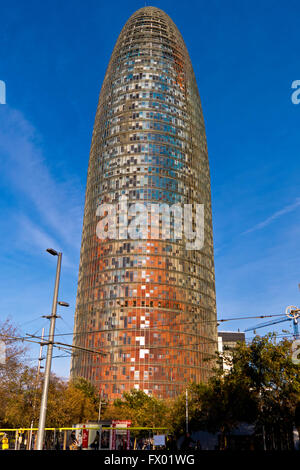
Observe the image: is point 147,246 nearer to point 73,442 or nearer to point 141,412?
point 141,412

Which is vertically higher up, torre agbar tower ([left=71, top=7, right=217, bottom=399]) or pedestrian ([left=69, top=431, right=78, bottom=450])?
torre agbar tower ([left=71, top=7, right=217, bottom=399])

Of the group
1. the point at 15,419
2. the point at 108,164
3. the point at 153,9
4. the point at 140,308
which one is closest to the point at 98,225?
the point at 108,164

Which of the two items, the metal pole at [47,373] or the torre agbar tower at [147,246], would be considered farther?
the torre agbar tower at [147,246]

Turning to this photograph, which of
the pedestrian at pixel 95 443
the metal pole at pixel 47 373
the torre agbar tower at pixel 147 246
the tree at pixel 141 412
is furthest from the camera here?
the torre agbar tower at pixel 147 246

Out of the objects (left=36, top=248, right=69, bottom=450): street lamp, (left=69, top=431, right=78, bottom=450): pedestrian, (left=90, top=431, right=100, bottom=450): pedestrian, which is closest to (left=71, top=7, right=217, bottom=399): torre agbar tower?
(left=69, top=431, right=78, bottom=450): pedestrian

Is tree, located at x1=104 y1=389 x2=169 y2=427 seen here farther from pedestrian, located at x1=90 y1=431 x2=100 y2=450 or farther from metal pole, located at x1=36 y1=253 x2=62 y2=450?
metal pole, located at x1=36 y1=253 x2=62 y2=450

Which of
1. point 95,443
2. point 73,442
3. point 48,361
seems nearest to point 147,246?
point 73,442

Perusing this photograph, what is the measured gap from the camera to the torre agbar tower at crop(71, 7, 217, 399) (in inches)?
4744

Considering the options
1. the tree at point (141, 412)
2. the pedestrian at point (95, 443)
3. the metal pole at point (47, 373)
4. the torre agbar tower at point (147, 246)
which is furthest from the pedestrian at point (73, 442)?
the torre agbar tower at point (147, 246)

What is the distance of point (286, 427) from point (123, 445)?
1612 centimetres

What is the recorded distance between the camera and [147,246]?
13088cm

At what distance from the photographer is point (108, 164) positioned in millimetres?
143750

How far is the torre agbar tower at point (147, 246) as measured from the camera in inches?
4744

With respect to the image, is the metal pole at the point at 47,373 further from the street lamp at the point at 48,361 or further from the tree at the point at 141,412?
the tree at the point at 141,412
